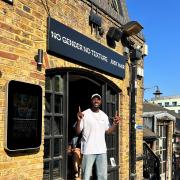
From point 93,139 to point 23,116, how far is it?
4.24 feet

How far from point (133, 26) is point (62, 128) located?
3.11 m

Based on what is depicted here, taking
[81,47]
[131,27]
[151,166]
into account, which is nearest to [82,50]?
[81,47]

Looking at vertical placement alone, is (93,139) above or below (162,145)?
above

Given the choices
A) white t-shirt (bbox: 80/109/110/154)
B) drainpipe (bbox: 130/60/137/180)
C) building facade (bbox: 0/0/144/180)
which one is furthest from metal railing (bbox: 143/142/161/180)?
white t-shirt (bbox: 80/109/110/154)

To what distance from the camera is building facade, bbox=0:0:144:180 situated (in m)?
5.76

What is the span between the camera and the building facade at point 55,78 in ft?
18.9

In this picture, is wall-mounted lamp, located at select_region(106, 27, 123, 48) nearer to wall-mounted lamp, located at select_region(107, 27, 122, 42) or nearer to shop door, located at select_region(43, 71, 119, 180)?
wall-mounted lamp, located at select_region(107, 27, 122, 42)

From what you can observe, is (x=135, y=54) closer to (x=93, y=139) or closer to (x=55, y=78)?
(x=55, y=78)

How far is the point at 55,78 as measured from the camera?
711 centimetres

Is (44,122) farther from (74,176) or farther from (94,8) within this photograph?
(94,8)

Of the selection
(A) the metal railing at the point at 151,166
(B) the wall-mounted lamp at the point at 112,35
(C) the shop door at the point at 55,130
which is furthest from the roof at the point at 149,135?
(C) the shop door at the point at 55,130

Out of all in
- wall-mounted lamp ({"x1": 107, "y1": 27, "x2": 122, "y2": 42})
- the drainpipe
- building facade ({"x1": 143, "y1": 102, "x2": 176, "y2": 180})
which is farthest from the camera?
building facade ({"x1": 143, "y1": 102, "x2": 176, "y2": 180})

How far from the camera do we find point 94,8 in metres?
8.25

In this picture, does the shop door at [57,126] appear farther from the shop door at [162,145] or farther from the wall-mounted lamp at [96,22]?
the shop door at [162,145]
